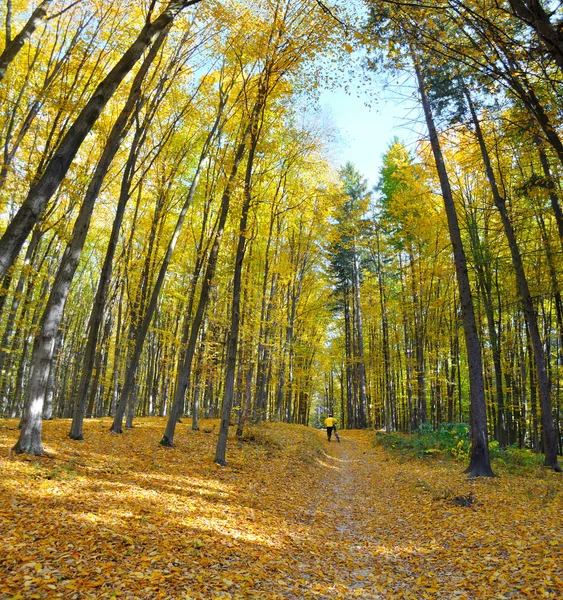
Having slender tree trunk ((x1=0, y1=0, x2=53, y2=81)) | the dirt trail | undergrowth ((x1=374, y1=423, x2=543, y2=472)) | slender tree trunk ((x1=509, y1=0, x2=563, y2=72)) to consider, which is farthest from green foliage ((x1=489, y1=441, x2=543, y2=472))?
slender tree trunk ((x1=0, y1=0, x2=53, y2=81))

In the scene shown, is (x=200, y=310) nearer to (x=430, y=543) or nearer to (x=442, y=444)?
(x=430, y=543)

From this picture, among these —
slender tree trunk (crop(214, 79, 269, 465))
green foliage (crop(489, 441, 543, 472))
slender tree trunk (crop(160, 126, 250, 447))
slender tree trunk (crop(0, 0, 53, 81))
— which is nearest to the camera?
slender tree trunk (crop(0, 0, 53, 81))

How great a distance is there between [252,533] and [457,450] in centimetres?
887

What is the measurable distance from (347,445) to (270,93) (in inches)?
597

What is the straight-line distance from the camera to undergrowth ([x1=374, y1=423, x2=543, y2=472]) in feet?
34.1

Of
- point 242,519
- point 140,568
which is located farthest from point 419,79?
point 140,568

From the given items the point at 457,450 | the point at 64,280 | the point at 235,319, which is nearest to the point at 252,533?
the point at 235,319

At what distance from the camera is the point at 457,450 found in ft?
38.3

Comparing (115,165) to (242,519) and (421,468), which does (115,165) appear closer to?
(242,519)

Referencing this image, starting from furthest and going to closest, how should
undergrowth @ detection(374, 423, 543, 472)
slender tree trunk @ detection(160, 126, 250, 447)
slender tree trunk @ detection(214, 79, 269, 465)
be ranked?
undergrowth @ detection(374, 423, 543, 472)
slender tree trunk @ detection(160, 126, 250, 447)
slender tree trunk @ detection(214, 79, 269, 465)

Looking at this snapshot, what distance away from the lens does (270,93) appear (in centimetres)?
993

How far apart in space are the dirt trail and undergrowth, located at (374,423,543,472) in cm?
241

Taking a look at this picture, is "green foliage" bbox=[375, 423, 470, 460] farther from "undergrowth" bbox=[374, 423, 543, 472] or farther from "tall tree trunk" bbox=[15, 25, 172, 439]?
"tall tree trunk" bbox=[15, 25, 172, 439]

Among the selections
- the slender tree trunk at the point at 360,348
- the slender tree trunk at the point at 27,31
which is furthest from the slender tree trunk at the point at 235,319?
the slender tree trunk at the point at 360,348
